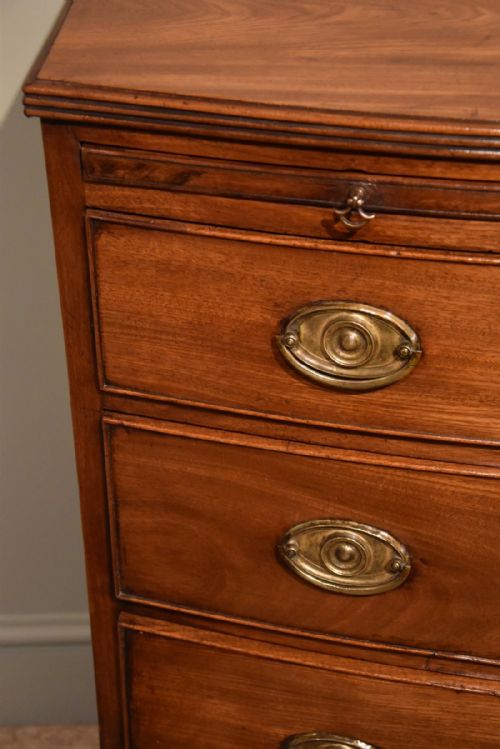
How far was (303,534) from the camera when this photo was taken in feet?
Answer: 2.81

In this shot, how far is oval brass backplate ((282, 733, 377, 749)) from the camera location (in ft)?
3.14

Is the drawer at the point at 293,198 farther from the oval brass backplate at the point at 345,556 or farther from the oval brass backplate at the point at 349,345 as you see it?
the oval brass backplate at the point at 345,556

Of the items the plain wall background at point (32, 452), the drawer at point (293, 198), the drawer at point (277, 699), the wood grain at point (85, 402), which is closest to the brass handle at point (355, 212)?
the drawer at point (293, 198)

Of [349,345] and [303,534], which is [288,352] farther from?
[303,534]

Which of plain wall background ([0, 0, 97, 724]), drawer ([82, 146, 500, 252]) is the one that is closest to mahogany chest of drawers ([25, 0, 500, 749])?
drawer ([82, 146, 500, 252])

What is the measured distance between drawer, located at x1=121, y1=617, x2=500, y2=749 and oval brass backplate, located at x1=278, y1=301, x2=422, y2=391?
0.97ft

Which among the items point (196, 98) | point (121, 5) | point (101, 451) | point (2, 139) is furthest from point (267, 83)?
point (2, 139)

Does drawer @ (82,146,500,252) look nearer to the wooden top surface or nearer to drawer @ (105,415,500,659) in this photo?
the wooden top surface

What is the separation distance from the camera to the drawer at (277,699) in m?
0.91

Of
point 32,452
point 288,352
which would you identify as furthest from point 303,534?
point 32,452

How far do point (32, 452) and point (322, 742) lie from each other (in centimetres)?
55

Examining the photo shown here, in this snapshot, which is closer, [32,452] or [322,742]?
[322,742]

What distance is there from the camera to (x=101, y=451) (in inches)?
33.8

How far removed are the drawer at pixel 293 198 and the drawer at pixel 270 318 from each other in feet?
0.03
